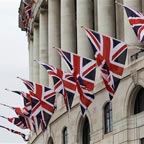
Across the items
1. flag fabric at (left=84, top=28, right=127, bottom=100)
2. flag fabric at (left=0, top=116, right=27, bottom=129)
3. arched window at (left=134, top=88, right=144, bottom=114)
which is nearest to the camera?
flag fabric at (left=84, top=28, right=127, bottom=100)

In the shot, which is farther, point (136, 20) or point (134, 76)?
point (134, 76)

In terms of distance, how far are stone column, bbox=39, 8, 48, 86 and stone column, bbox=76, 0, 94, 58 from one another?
496 inches

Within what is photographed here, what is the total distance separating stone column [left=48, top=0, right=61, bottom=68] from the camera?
61.5m

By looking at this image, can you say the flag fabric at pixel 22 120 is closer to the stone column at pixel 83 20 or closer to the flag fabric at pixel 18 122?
the flag fabric at pixel 18 122

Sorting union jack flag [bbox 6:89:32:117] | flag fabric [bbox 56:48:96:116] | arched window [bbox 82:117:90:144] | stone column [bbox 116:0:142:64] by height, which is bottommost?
arched window [bbox 82:117:90:144]

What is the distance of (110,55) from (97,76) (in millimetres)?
9610

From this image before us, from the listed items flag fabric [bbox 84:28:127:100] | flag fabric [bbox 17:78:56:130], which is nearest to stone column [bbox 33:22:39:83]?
flag fabric [bbox 17:78:56:130]

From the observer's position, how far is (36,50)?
240ft

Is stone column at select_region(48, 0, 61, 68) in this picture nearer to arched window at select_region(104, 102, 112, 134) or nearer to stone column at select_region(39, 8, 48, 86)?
stone column at select_region(39, 8, 48, 86)

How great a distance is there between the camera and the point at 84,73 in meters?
40.6

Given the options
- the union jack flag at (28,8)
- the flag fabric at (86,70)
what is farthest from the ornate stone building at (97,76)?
the union jack flag at (28,8)

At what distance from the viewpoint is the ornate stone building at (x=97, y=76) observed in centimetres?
4266

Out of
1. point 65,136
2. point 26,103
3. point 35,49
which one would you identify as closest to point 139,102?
point 65,136

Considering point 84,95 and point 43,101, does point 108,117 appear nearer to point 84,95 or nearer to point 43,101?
point 84,95
